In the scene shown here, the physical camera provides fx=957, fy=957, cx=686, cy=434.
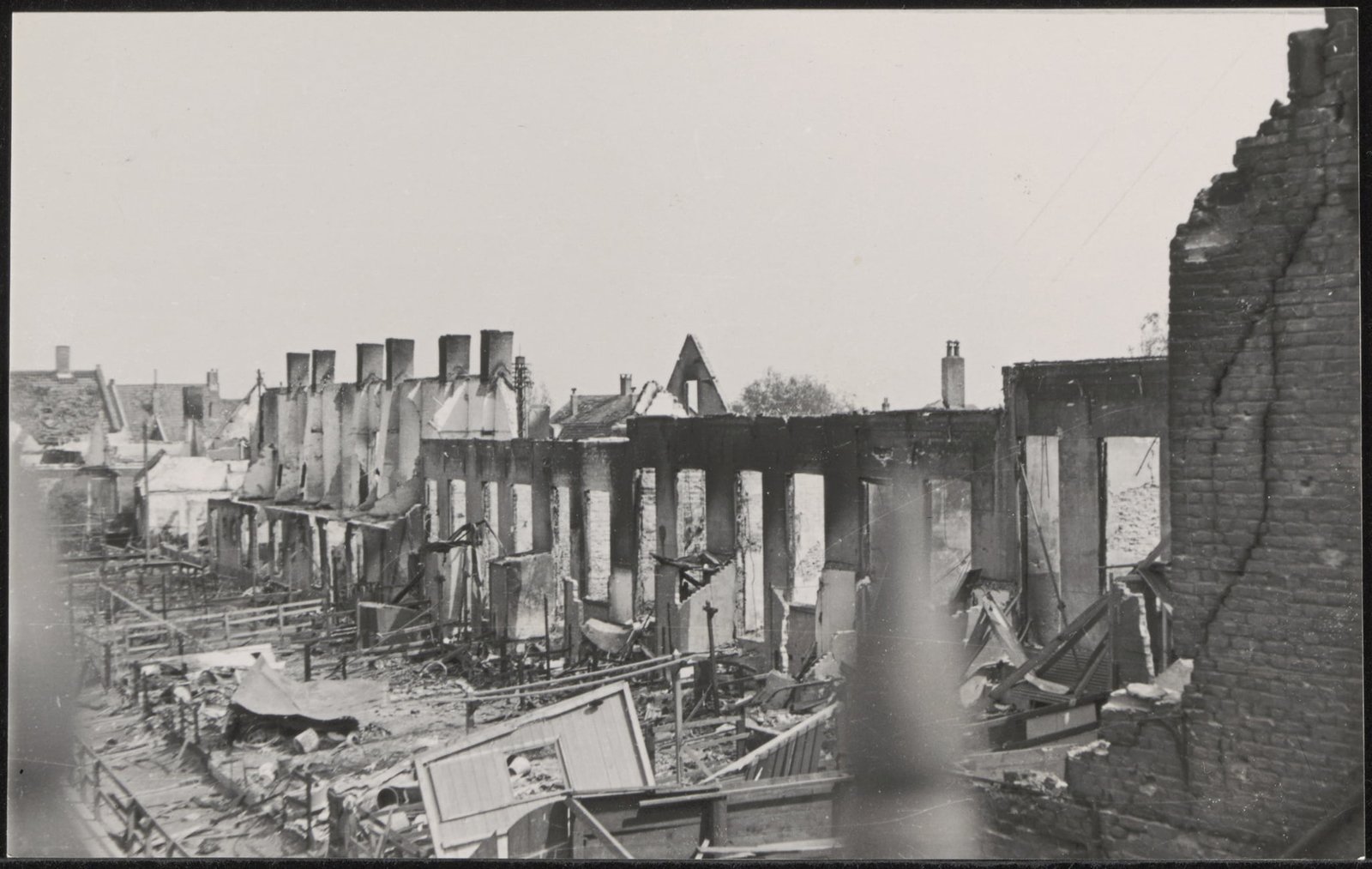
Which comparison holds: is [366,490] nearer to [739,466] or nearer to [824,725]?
[739,466]

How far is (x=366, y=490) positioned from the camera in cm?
2503

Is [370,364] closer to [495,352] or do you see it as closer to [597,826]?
[495,352]

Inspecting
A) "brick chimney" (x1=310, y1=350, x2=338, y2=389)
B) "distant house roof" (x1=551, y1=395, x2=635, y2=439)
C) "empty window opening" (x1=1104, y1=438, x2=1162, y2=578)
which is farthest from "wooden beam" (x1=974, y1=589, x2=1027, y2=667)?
Answer: "brick chimney" (x1=310, y1=350, x2=338, y2=389)

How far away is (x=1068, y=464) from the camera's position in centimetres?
1046

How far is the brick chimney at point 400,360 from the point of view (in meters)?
23.8

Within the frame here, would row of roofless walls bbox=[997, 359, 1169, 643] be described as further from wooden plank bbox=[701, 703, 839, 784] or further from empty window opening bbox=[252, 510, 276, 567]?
empty window opening bbox=[252, 510, 276, 567]

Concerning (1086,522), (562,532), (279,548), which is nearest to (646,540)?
(562,532)

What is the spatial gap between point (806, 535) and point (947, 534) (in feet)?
9.47

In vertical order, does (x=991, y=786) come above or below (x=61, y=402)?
below

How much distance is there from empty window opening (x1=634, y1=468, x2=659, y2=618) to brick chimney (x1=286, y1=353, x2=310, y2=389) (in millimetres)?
16444

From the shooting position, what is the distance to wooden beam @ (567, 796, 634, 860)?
24.1 feet

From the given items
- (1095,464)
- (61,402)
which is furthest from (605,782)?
(61,402)

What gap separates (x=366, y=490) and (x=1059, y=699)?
20.9m

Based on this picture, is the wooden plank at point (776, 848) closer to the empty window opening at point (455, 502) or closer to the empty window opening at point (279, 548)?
the empty window opening at point (455, 502)
